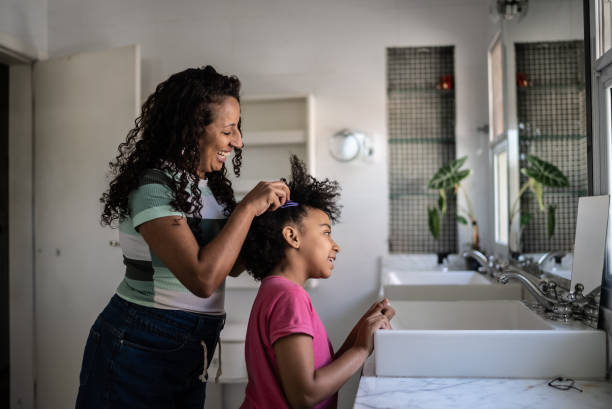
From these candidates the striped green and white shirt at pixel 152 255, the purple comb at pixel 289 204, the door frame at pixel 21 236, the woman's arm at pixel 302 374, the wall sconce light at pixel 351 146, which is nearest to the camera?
the woman's arm at pixel 302 374

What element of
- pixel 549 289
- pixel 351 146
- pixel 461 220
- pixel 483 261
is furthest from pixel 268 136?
pixel 549 289

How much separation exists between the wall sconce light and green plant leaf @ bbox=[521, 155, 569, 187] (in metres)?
0.88

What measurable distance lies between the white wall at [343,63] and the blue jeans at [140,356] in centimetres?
162

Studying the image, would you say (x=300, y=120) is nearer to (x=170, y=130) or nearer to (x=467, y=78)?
(x=467, y=78)

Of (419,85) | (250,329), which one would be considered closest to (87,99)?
(419,85)

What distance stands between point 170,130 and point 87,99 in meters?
1.84

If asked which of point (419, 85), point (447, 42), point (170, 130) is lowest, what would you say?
point (170, 130)

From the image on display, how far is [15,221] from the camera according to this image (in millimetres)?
2809

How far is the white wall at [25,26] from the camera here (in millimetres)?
2621

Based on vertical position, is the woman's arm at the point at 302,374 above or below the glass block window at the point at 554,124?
below

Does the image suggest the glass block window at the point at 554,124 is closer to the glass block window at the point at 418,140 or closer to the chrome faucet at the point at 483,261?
the chrome faucet at the point at 483,261

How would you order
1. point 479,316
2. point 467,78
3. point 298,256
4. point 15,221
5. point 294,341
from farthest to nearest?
point 15,221
point 467,78
point 479,316
point 298,256
point 294,341

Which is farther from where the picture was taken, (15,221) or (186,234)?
(15,221)

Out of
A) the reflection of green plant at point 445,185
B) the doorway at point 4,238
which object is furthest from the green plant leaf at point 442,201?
the doorway at point 4,238
